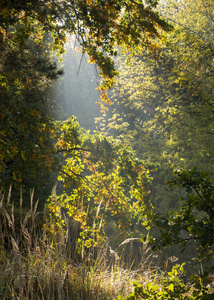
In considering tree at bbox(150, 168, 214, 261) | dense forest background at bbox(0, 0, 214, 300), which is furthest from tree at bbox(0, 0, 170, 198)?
tree at bbox(150, 168, 214, 261)

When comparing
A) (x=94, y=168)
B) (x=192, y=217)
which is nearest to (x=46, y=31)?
(x=192, y=217)

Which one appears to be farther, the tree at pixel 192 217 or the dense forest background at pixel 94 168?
the dense forest background at pixel 94 168

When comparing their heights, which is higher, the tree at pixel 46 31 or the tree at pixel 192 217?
the tree at pixel 46 31

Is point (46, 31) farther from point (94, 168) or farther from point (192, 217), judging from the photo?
point (94, 168)

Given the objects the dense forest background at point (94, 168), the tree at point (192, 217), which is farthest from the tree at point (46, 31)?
the tree at point (192, 217)

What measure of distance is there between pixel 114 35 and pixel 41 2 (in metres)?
1.17

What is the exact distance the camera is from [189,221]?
1.97 metres

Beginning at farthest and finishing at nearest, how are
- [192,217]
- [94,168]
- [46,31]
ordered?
[94,168]
[46,31]
[192,217]

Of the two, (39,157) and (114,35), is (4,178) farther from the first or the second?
(114,35)

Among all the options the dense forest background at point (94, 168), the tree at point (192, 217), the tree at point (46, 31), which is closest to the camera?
the tree at point (192, 217)

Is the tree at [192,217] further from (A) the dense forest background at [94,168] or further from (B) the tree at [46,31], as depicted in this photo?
(B) the tree at [46,31]

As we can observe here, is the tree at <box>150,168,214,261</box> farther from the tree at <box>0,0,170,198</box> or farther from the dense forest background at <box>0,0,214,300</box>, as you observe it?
the tree at <box>0,0,170,198</box>

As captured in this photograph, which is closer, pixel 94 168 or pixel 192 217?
pixel 192 217

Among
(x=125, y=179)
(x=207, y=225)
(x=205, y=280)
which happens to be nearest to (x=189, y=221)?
(x=207, y=225)
